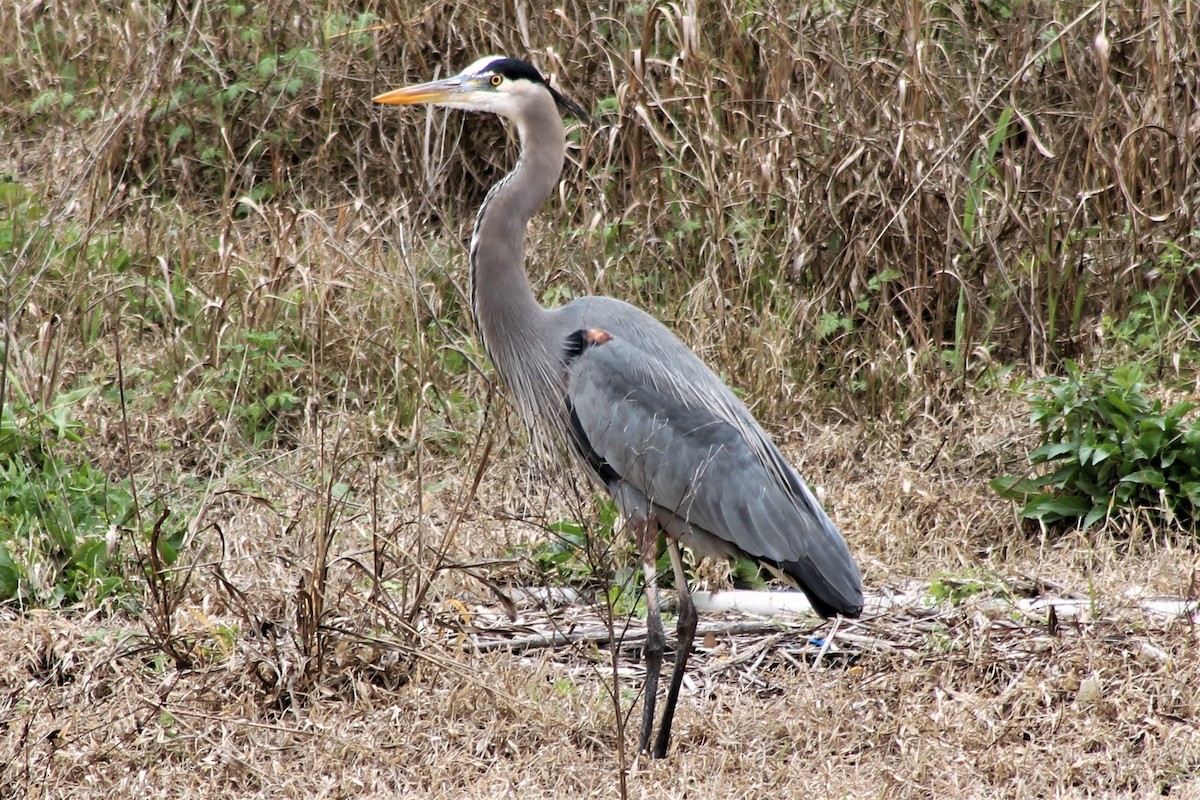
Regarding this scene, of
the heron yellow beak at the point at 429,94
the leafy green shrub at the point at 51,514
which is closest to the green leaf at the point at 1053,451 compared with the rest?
the heron yellow beak at the point at 429,94

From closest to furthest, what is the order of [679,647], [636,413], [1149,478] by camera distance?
[679,647], [636,413], [1149,478]

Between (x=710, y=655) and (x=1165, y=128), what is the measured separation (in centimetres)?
289

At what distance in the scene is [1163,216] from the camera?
5230 millimetres

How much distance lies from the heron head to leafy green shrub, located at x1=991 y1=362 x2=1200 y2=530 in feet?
5.75

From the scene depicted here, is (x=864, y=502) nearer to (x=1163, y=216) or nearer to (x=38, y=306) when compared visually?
(x=1163, y=216)

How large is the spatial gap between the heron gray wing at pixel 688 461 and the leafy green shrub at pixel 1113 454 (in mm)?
993

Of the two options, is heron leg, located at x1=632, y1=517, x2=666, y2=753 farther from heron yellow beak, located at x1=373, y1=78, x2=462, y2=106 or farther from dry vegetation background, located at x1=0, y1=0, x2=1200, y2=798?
heron yellow beak, located at x1=373, y1=78, x2=462, y2=106

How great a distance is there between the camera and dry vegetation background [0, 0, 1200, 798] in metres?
3.35

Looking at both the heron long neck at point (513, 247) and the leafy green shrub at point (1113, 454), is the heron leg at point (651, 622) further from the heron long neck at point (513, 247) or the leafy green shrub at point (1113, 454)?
the leafy green shrub at point (1113, 454)

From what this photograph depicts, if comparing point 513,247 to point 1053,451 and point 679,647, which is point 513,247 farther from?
point 1053,451

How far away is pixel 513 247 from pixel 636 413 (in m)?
0.59

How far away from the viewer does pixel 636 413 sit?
12.5ft

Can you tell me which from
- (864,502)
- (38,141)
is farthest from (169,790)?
(38,141)

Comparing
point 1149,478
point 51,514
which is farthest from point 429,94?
point 1149,478
